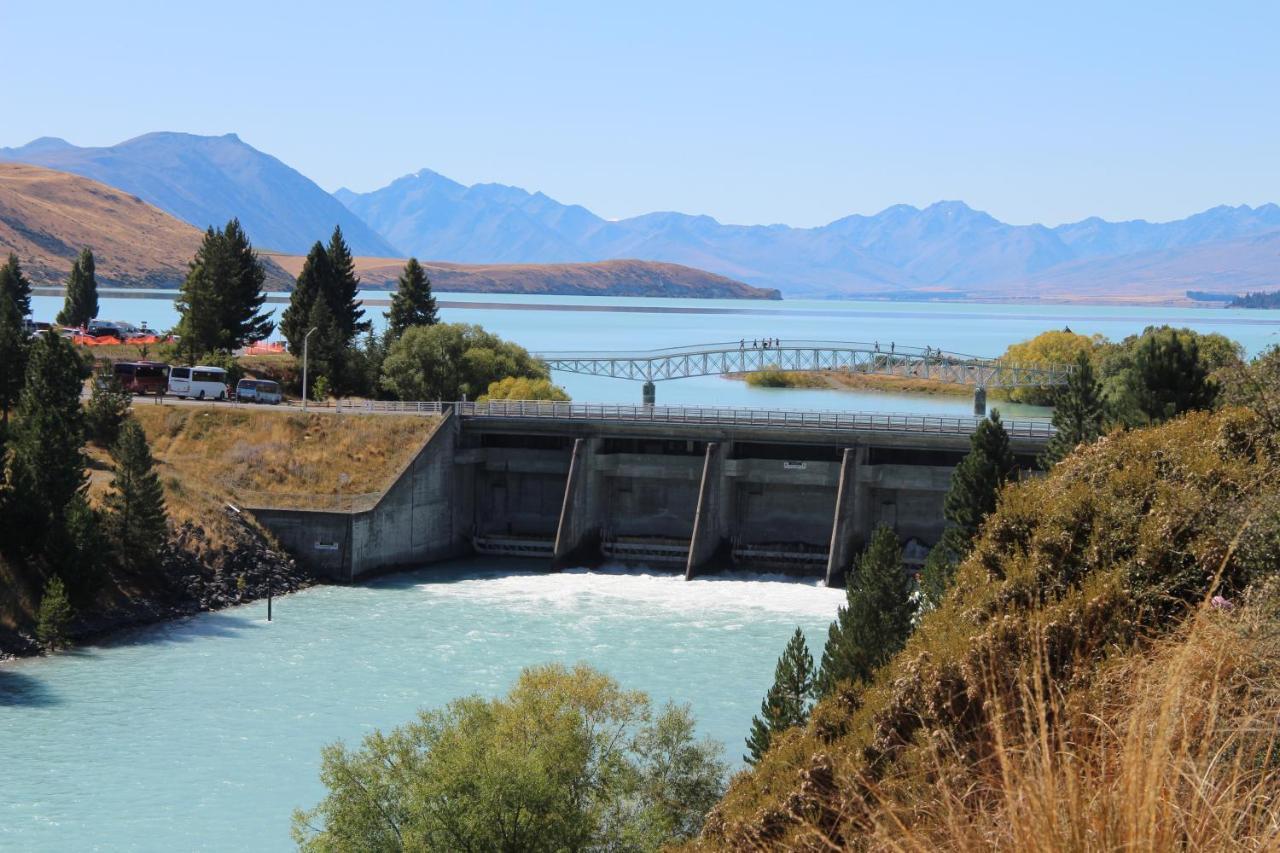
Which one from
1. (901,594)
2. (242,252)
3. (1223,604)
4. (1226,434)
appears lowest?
(901,594)

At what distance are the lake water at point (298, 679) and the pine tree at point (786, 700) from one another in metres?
6.98

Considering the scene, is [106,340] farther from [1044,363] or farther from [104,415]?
[1044,363]

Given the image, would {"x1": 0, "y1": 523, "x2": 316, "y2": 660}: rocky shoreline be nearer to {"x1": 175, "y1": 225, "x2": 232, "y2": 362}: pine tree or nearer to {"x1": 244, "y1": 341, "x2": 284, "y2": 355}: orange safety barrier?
{"x1": 175, "y1": 225, "x2": 232, "y2": 362}: pine tree

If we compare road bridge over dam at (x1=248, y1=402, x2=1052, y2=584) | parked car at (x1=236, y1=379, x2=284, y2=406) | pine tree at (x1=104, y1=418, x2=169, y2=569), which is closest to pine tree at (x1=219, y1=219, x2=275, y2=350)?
parked car at (x1=236, y1=379, x2=284, y2=406)

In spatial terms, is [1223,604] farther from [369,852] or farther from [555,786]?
[369,852]

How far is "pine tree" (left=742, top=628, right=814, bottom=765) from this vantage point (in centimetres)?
3356

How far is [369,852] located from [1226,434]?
1821cm

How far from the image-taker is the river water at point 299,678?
38.5 meters

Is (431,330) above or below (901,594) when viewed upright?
above

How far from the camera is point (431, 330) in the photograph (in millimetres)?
98875

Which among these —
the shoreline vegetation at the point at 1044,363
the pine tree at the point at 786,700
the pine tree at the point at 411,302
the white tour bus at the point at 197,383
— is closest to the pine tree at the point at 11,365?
the white tour bus at the point at 197,383

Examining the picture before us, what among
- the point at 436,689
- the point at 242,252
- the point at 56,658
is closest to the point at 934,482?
the point at 436,689

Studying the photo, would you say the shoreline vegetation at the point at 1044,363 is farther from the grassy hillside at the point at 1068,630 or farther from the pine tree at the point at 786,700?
the grassy hillside at the point at 1068,630

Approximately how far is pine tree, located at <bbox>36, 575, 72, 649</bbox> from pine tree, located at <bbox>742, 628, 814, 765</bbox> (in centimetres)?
2954
